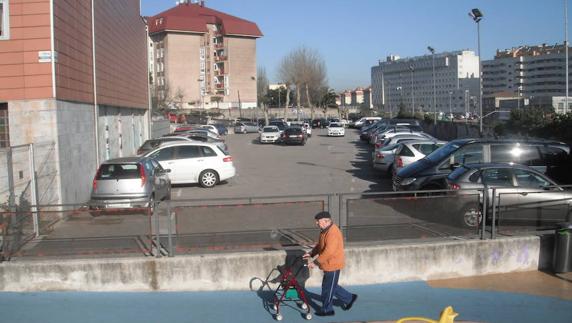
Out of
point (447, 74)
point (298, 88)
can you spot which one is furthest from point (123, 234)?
point (447, 74)

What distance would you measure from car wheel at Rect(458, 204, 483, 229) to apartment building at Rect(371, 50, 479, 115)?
120383 millimetres

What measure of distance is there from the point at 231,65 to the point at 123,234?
100972mm

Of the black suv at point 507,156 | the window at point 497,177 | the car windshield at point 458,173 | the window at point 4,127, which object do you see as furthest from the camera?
the black suv at point 507,156

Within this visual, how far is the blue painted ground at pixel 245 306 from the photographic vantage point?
8.12 metres

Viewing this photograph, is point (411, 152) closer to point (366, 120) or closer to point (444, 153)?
point (444, 153)

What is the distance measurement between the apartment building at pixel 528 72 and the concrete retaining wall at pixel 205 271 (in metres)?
102

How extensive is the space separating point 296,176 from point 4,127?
1257 centimetres

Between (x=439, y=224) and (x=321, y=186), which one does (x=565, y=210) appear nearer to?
(x=439, y=224)

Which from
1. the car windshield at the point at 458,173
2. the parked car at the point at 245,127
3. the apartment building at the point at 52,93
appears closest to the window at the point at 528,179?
→ the car windshield at the point at 458,173

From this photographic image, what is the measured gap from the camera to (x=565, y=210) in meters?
10.8

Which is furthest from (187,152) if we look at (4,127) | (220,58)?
(220,58)

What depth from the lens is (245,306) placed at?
864 centimetres

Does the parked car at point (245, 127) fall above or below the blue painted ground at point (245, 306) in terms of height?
above

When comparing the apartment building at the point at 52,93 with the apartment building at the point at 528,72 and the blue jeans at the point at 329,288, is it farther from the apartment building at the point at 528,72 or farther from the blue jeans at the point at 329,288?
the apartment building at the point at 528,72
